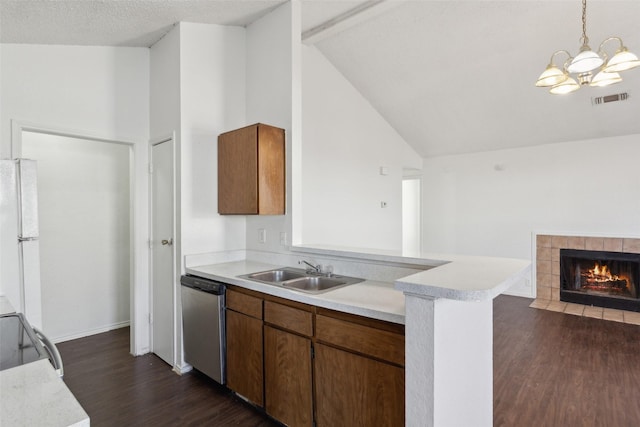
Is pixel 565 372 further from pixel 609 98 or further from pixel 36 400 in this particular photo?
pixel 36 400

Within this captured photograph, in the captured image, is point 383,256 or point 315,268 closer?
point 383,256

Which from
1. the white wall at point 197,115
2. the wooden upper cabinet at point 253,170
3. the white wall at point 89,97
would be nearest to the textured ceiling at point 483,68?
the white wall at point 197,115

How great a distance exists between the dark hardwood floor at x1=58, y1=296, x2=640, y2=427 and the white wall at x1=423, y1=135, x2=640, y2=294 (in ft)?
5.41

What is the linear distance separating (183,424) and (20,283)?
→ 1.55m

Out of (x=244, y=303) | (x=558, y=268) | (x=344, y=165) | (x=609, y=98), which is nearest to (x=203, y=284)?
(x=244, y=303)

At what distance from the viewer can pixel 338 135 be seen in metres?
4.48

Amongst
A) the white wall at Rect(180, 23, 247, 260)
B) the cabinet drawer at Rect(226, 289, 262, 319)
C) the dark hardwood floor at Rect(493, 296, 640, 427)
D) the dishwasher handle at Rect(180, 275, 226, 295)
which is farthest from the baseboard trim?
the dark hardwood floor at Rect(493, 296, 640, 427)

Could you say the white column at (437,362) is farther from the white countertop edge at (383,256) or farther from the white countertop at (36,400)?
the white countertop at (36,400)

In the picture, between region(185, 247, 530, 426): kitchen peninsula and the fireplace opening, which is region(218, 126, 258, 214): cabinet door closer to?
region(185, 247, 530, 426): kitchen peninsula

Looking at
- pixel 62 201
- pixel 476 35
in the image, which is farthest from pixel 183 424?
pixel 476 35

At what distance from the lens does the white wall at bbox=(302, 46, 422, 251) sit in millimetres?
4117

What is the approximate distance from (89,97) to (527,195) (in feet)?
18.6

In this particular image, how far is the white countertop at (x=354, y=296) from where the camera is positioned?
1.57m

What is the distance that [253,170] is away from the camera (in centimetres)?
263
